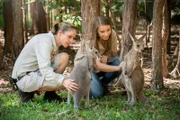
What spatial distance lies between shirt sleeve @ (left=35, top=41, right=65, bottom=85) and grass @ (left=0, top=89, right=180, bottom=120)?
0.39m

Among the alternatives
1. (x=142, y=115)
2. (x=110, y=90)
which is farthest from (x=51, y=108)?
(x=110, y=90)

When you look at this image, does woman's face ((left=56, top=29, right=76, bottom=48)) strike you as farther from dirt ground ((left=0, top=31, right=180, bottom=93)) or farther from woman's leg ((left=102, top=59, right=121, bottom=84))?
dirt ground ((left=0, top=31, right=180, bottom=93))

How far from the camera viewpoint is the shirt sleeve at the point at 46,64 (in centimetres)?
443

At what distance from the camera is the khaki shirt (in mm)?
4469

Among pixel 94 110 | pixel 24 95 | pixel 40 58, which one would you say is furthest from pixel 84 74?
pixel 24 95

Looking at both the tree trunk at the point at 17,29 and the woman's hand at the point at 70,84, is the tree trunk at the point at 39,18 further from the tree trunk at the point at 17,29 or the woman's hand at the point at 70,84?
the woman's hand at the point at 70,84

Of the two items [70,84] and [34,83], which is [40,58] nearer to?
[34,83]

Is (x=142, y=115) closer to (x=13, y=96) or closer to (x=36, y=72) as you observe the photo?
(x=36, y=72)

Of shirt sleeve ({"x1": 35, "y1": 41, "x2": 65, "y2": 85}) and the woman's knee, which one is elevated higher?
shirt sleeve ({"x1": 35, "y1": 41, "x2": 65, "y2": 85})

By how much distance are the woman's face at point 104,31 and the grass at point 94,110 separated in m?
0.96

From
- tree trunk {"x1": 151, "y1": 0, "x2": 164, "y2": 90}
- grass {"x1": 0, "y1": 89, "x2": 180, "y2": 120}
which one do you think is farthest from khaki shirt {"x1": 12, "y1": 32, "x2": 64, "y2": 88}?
tree trunk {"x1": 151, "y1": 0, "x2": 164, "y2": 90}

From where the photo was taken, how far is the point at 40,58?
4.50 metres

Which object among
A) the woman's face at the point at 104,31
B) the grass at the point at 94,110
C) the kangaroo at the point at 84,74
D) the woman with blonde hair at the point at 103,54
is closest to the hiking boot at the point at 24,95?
the grass at the point at 94,110

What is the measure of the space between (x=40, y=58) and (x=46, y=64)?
12 centimetres
